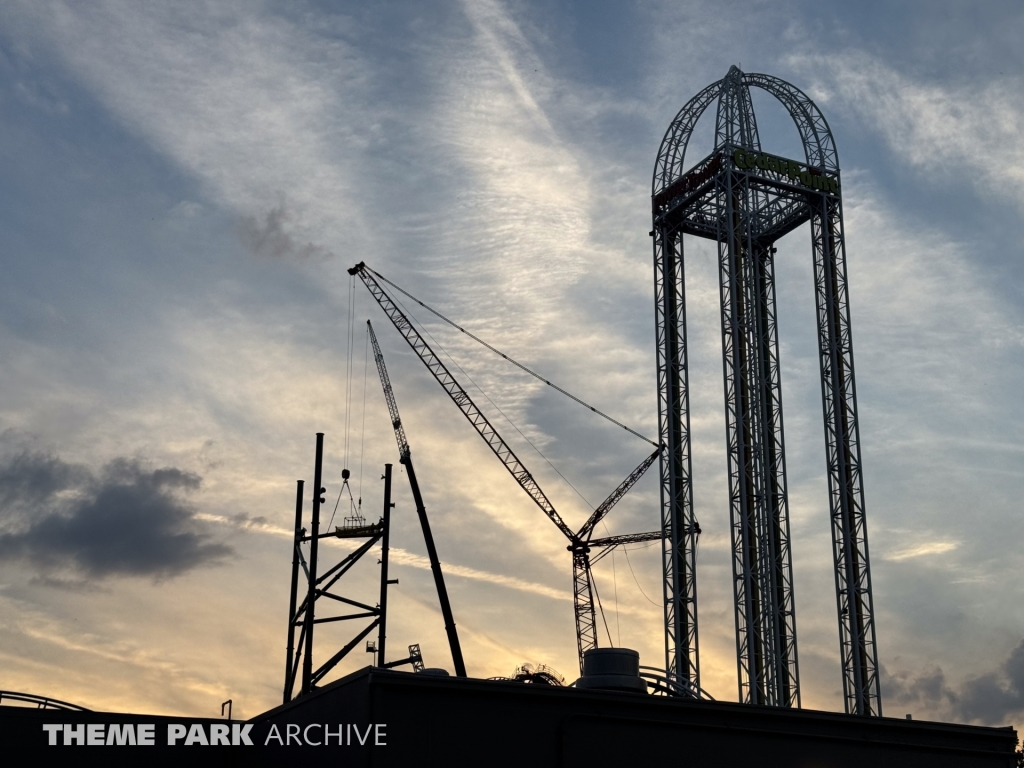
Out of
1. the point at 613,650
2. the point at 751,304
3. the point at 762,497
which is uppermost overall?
the point at 751,304

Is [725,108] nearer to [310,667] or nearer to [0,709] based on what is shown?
[310,667]

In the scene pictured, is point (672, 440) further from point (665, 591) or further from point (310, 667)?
point (310, 667)

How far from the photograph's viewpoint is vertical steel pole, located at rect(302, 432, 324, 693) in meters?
73.7

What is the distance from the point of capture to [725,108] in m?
80.5

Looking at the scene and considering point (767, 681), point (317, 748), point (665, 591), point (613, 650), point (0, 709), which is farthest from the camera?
point (665, 591)

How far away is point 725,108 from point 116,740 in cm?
5606

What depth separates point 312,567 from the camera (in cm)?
7550

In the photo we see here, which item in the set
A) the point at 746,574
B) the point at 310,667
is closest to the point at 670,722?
the point at 746,574

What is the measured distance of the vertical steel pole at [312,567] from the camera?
73.7 metres

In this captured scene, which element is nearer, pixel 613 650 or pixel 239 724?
pixel 613 650

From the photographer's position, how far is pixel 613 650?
39.2 m

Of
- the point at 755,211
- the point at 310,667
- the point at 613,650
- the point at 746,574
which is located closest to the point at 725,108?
the point at 755,211

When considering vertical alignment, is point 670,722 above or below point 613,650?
below

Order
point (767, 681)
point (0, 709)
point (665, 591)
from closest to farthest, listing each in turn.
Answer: point (0, 709) < point (767, 681) < point (665, 591)
